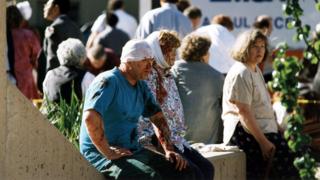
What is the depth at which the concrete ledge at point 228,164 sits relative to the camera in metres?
7.31

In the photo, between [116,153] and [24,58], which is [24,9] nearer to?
[24,58]

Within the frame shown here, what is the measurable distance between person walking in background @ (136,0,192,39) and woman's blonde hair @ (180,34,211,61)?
244 centimetres

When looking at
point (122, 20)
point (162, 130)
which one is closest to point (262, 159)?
point (162, 130)

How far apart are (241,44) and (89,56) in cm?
533

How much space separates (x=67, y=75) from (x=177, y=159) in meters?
2.45

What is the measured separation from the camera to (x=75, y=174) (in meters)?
6.29

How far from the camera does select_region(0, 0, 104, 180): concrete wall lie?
5883 mm

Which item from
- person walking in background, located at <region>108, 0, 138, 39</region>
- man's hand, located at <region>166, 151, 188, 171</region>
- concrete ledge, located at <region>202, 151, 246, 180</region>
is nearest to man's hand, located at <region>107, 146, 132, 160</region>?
man's hand, located at <region>166, 151, 188, 171</region>

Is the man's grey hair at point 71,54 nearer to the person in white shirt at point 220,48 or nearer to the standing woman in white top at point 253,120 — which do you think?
the standing woman in white top at point 253,120

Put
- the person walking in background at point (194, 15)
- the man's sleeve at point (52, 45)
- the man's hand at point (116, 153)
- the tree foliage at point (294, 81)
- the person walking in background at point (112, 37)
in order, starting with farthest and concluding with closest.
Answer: the person walking in background at point (112, 37) → the person walking in background at point (194, 15) → the man's sleeve at point (52, 45) → the man's hand at point (116, 153) → the tree foliage at point (294, 81)

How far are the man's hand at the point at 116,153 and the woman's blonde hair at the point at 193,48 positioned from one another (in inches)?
88.0

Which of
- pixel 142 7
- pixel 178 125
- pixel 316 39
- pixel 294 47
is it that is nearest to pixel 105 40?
pixel 142 7

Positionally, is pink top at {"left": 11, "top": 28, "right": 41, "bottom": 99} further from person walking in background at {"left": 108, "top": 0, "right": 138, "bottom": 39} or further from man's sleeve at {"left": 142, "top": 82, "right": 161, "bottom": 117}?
man's sleeve at {"left": 142, "top": 82, "right": 161, "bottom": 117}

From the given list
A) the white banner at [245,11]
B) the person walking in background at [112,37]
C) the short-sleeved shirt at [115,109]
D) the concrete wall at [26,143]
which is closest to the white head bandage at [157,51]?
the short-sleeved shirt at [115,109]
